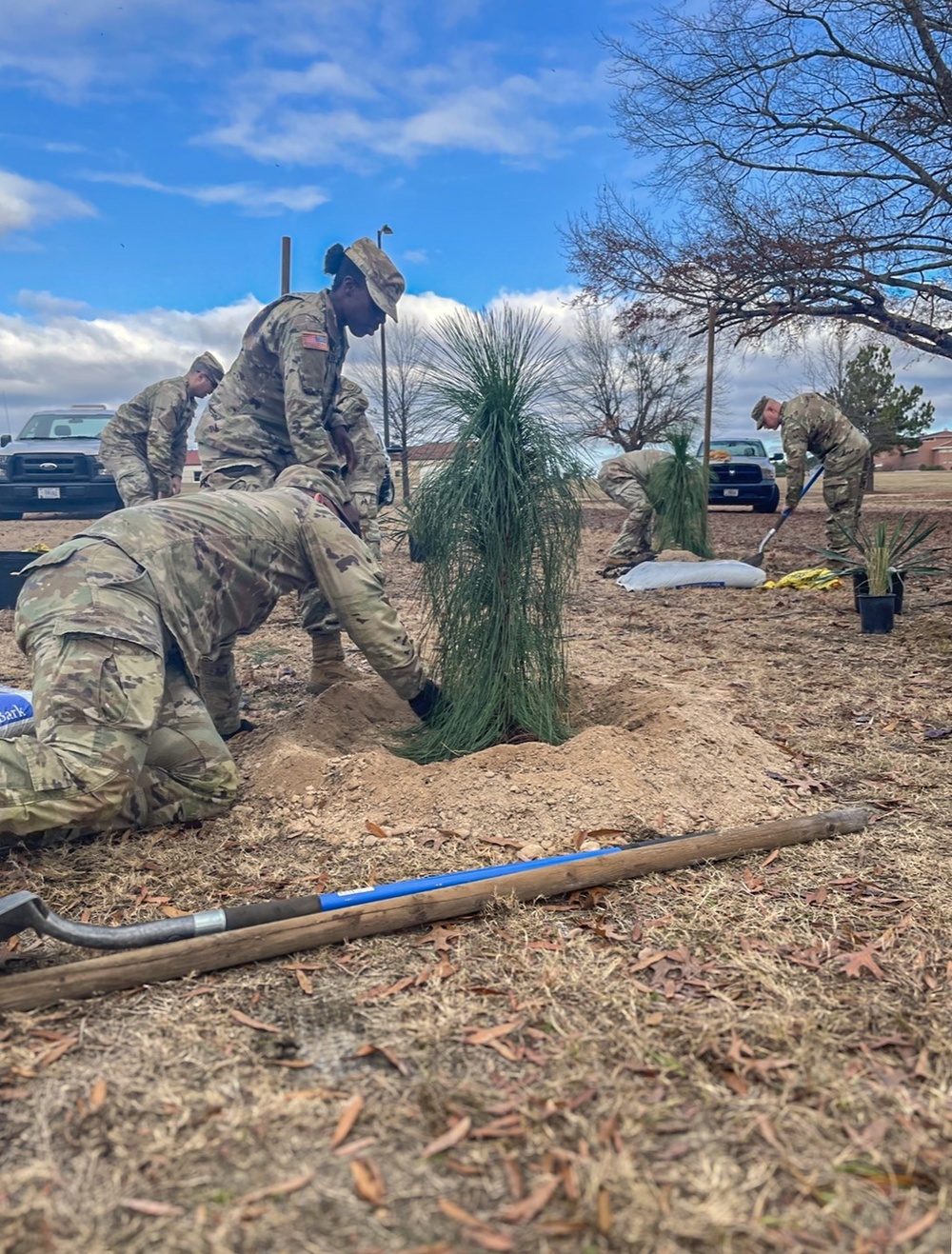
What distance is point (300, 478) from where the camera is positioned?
340 cm

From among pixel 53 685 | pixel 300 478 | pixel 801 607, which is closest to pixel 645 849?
pixel 53 685

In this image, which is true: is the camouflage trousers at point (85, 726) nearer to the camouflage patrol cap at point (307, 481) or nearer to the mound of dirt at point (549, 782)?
the mound of dirt at point (549, 782)

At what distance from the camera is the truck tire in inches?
619

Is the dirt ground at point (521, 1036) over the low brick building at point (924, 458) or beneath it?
beneath

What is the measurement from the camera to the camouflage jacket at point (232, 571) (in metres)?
2.53

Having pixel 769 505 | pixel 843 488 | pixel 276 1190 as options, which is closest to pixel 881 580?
pixel 843 488

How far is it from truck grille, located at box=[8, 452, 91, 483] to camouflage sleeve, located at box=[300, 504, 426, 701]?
8361 millimetres

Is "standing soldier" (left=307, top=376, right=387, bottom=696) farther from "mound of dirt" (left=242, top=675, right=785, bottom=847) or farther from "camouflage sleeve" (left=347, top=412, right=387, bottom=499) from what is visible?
"mound of dirt" (left=242, top=675, right=785, bottom=847)

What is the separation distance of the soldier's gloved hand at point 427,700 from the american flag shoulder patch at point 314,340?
173 cm

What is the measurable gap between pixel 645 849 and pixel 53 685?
5.24 feet

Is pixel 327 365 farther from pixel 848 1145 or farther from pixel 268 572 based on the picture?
pixel 848 1145

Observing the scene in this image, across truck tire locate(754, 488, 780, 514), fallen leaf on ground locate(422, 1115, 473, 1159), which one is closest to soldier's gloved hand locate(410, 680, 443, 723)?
fallen leaf on ground locate(422, 1115, 473, 1159)

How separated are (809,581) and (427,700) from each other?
5251 millimetres

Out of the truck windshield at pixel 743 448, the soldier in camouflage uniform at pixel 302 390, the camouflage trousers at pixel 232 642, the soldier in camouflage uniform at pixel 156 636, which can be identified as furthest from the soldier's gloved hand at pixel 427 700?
the truck windshield at pixel 743 448
